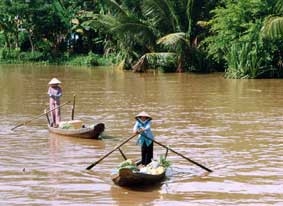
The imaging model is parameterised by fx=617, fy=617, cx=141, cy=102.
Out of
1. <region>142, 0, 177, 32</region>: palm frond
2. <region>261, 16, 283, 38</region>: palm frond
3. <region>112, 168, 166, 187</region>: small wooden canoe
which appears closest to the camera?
<region>112, 168, 166, 187</region>: small wooden canoe

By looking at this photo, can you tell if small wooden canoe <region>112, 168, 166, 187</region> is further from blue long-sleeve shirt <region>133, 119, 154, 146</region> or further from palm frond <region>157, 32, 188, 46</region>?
palm frond <region>157, 32, 188, 46</region>

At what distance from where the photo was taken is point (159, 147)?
1271 cm

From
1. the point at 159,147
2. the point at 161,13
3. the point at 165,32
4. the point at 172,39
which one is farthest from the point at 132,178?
the point at 165,32

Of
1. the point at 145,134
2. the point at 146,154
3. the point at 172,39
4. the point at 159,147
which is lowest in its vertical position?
the point at 159,147

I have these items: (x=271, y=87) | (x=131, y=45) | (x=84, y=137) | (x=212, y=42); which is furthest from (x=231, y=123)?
(x=131, y=45)

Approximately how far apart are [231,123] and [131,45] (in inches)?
824

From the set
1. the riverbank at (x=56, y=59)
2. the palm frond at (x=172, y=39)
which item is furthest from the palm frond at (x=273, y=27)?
the riverbank at (x=56, y=59)

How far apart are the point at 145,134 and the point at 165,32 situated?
1006 inches

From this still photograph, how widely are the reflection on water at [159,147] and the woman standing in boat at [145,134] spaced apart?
0.52m

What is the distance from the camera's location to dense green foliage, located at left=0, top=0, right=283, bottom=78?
94.9 feet

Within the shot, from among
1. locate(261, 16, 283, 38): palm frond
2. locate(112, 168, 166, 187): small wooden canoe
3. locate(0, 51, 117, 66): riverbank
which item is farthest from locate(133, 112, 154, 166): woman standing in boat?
locate(0, 51, 117, 66): riverbank

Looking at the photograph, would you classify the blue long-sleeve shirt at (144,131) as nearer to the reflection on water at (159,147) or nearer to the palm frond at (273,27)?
the reflection on water at (159,147)

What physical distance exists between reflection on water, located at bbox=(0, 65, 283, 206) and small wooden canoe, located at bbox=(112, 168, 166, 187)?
0.35 feet

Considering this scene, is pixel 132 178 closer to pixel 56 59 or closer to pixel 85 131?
pixel 85 131
